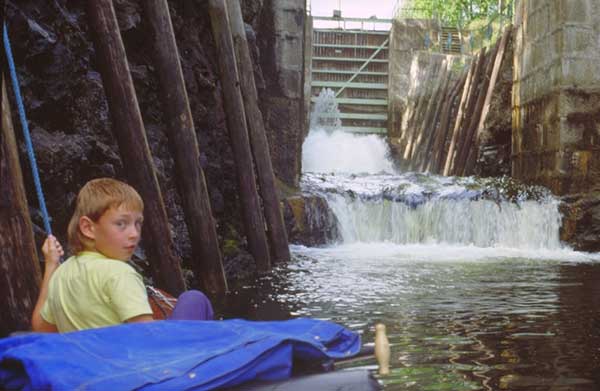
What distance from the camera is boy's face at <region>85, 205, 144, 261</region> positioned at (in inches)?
109

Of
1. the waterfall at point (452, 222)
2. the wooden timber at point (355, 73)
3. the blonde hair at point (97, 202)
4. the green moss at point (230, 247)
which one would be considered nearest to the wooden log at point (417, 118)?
the wooden timber at point (355, 73)

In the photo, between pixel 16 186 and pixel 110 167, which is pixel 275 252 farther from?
pixel 16 186

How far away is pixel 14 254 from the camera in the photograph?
3434 millimetres

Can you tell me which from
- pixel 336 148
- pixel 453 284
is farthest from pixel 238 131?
pixel 336 148

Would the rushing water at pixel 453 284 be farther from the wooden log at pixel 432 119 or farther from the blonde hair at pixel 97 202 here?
the wooden log at pixel 432 119

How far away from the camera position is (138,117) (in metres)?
5.52

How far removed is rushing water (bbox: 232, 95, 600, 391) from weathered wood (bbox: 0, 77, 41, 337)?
160 centimetres

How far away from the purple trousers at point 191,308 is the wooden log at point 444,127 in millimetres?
17005

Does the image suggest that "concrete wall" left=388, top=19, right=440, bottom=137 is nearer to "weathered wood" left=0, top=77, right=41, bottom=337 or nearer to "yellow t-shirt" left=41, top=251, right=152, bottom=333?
"weathered wood" left=0, top=77, right=41, bottom=337

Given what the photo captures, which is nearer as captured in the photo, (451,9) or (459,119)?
(459,119)

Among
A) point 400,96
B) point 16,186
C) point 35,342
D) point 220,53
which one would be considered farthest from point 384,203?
point 400,96

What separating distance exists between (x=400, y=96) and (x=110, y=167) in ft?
73.8

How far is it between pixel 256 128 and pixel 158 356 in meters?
6.89

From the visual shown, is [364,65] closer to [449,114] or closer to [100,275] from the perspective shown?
[449,114]
